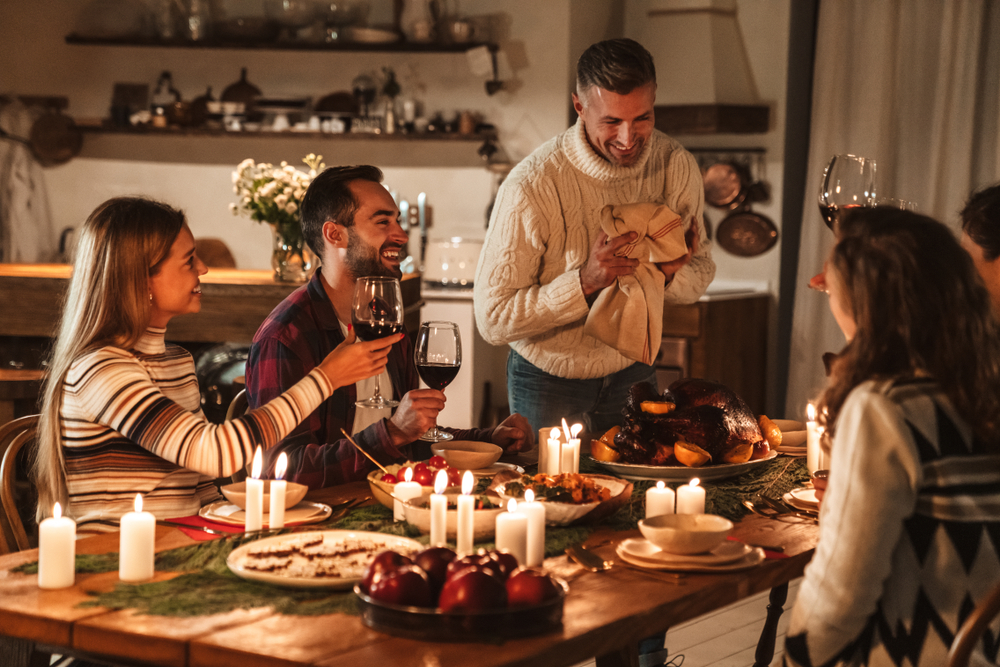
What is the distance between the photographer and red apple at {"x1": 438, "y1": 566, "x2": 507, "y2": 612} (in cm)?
120

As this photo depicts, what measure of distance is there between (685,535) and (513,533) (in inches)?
9.2

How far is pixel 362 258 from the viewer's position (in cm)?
237

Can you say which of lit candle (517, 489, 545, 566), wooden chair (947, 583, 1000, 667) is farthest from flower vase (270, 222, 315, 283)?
wooden chair (947, 583, 1000, 667)

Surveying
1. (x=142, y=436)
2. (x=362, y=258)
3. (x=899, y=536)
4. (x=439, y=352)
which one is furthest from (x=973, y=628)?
(x=362, y=258)

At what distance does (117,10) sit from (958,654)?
→ 18.5ft

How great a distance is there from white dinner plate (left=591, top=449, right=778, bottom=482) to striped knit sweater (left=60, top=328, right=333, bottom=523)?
0.56 metres

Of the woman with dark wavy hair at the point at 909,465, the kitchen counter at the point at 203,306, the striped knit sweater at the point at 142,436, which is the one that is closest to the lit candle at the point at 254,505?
the striped knit sweater at the point at 142,436

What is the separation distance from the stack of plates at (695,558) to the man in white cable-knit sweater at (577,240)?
1.02 meters

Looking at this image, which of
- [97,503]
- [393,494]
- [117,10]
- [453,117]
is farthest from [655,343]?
[117,10]

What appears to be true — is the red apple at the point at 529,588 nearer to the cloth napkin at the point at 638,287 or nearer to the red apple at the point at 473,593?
the red apple at the point at 473,593

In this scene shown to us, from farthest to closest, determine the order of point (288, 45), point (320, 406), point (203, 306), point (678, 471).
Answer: point (288, 45), point (203, 306), point (320, 406), point (678, 471)

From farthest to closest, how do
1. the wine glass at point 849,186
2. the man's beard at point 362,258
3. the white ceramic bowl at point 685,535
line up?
1. the man's beard at point 362,258
2. the wine glass at point 849,186
3. the white ceramic bowl at point 685,535

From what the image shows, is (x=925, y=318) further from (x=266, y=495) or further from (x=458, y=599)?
(x=266, y=495)

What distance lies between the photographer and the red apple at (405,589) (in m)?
1.23
